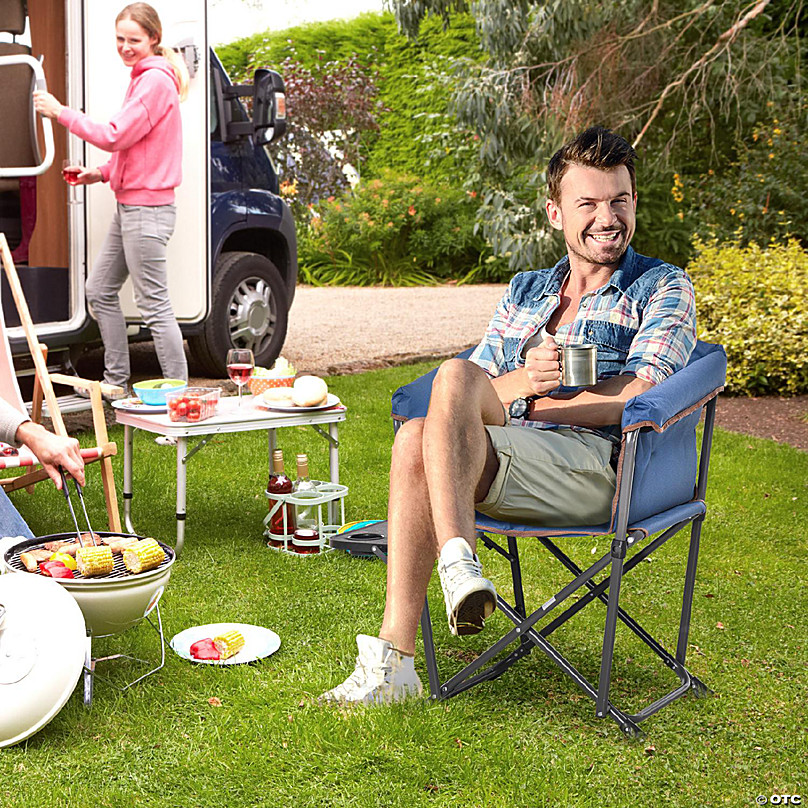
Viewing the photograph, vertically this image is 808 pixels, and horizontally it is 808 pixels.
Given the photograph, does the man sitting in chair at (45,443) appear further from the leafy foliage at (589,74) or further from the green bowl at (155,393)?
the leafy foliage at (589,74)

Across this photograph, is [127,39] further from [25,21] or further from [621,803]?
[621,803]

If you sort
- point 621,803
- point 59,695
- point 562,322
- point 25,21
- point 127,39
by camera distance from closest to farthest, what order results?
point 621,803 → point 59,695 → point 562,322 → point 127,39 → point 25,21

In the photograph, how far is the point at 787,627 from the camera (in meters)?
3.02

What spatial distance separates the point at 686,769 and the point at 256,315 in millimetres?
4725

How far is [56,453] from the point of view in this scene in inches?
96.6

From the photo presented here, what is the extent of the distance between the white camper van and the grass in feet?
6.53

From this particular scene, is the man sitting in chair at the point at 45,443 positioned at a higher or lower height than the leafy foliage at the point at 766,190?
lower

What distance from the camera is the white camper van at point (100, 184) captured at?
5.18 m

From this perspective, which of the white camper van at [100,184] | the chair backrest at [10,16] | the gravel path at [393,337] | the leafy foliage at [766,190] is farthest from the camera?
the leafy foliage at [766,190]

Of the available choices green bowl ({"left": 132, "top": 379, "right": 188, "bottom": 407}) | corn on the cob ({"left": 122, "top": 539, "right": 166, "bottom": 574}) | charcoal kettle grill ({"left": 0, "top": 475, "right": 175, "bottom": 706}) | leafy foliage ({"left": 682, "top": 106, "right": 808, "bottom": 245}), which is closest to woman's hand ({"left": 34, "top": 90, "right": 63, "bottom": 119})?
green bowl ({"left": 132, "top": 379, "right": 188, "bottom": 407})

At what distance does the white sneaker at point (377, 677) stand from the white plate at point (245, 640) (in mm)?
378

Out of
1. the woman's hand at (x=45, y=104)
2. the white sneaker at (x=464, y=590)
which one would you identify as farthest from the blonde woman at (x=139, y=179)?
the white sneaker at (x=464, y=590)

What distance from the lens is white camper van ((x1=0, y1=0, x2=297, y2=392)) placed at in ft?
17.0

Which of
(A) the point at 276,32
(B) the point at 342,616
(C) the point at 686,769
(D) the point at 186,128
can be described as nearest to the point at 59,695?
(B) the point at 342,616
